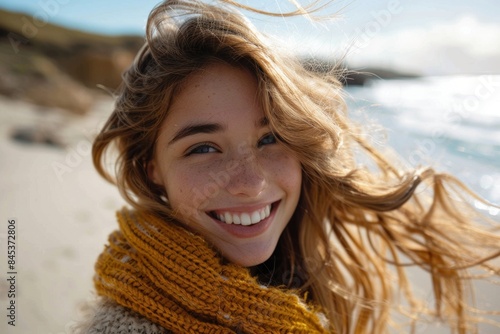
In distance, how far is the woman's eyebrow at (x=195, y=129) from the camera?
5.32ft

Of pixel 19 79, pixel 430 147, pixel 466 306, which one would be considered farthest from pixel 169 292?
pixel 19 79

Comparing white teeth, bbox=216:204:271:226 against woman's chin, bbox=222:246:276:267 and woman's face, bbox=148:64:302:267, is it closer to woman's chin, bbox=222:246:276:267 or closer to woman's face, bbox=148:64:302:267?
woman's face, bbox=148:64:302:267

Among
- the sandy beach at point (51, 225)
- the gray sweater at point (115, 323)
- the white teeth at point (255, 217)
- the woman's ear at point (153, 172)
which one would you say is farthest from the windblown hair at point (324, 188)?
the sandy beach at point (51, 225)

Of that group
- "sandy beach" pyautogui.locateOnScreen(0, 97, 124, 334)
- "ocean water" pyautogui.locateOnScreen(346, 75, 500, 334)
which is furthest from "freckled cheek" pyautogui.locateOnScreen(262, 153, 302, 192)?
"sandy beach" pyautogui.locateOnScreen(0, 97, 124, 334)

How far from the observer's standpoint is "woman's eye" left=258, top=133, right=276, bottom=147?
5.68ft

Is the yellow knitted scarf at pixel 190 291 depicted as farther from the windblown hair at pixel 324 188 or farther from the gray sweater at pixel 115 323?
the windblown hair at pixel 324 188

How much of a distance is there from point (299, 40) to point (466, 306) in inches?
62.2

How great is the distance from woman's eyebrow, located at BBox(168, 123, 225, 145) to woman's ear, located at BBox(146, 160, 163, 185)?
0.24 m

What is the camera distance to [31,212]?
4184 millimetres

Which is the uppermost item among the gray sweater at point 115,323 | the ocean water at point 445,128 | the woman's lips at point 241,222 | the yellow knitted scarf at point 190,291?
the ocean water at point 445,128

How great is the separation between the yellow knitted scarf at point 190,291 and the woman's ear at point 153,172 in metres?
0.27

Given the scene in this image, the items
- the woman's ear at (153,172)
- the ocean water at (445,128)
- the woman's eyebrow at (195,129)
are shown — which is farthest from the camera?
the ocean water at (445,128)

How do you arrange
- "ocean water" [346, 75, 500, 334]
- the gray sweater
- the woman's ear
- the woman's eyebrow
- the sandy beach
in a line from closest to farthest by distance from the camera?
the gray sweater → the woman's eyebrow → the woman's ear → "ocean water" [346, 75, 500, 334] → the sandy beach

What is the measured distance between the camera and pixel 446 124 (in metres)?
6.41
